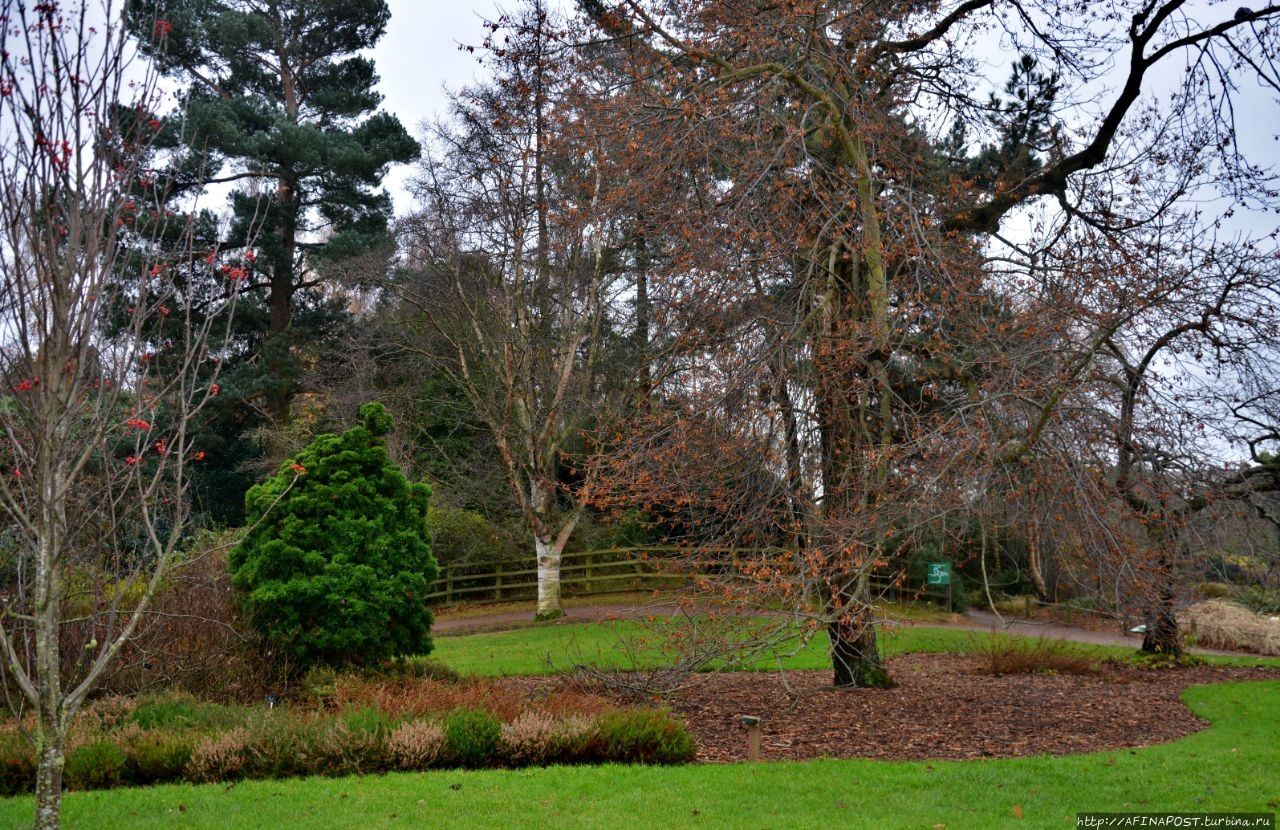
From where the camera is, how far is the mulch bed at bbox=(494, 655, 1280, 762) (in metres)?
7.92

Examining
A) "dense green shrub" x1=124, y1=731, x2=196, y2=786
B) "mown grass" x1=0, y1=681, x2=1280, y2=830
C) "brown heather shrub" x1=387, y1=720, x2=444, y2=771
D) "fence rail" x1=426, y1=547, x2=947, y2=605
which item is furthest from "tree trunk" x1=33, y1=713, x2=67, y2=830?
"fence rail" x1=426, y1=547, x2=947, y2=605

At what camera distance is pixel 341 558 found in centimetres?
980

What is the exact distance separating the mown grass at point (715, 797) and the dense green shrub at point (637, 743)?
0.38 m

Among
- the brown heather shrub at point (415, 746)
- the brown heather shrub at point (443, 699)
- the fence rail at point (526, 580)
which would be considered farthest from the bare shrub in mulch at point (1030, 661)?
the brown heather shrub at point (415, 746)

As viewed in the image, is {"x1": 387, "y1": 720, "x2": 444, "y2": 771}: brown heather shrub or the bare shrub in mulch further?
the bare shrub in mulch

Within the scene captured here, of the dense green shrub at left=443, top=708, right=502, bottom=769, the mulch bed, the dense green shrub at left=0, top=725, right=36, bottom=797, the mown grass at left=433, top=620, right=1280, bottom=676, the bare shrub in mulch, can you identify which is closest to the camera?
the dense green shrub at left=0, top=725, right=36, bottom=797

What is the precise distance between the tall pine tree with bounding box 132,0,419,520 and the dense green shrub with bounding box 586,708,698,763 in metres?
17.0

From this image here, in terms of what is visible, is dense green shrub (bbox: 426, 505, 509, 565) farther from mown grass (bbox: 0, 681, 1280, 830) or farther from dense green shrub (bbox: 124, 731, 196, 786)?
mown grass (bbox: 0, 681, 1280, 830)

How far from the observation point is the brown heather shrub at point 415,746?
268 inches

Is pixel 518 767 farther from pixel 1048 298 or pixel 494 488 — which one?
pixel 494 488

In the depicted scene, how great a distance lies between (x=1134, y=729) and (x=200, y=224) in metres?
19.9

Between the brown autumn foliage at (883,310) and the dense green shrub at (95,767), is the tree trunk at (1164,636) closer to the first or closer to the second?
the brown autumn foliage at (883,310)

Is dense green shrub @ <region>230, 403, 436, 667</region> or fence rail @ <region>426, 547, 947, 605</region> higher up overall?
dense green shrub @ <region>230, 403, 436, 667</region>

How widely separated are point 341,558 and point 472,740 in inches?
139
